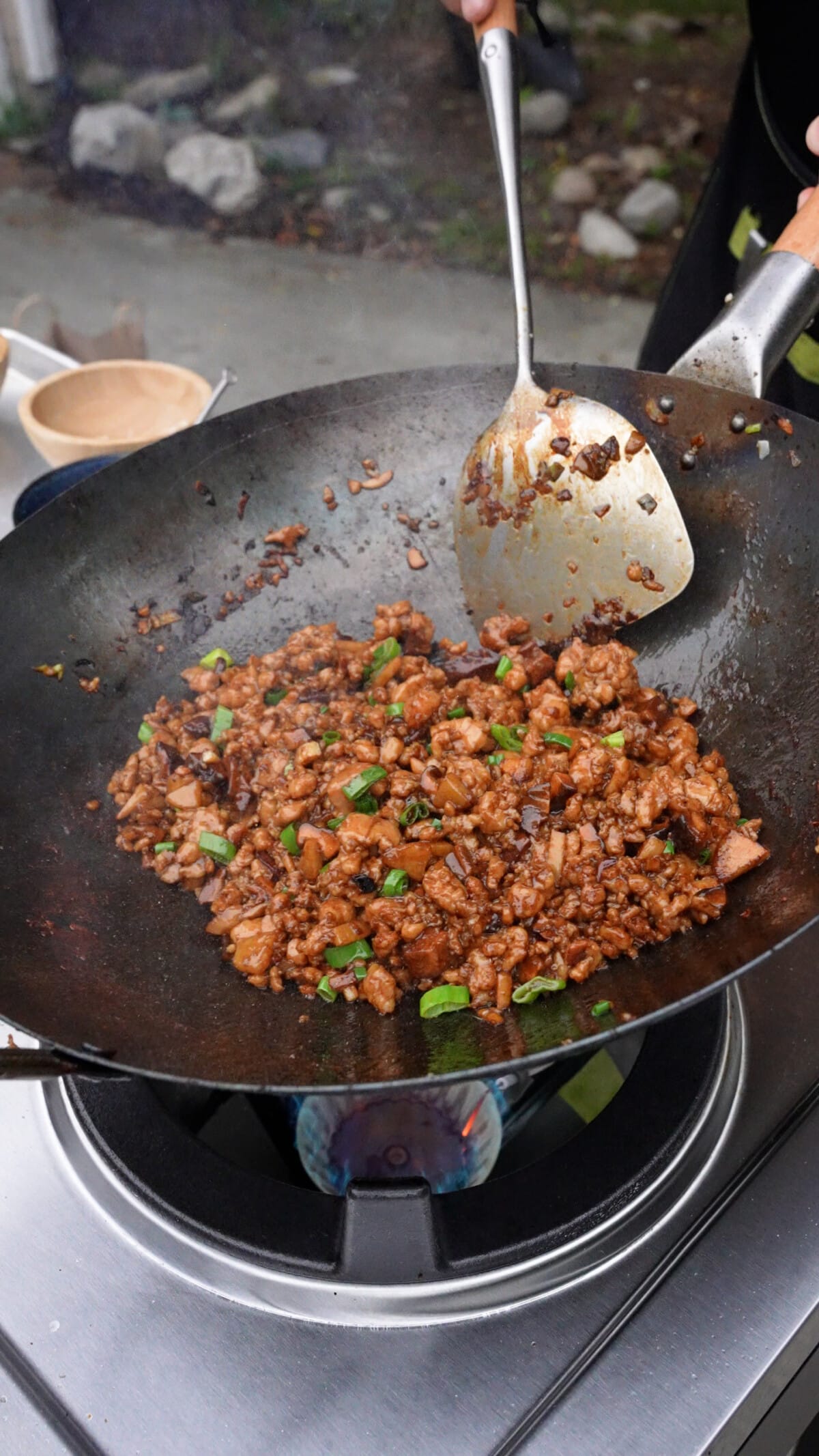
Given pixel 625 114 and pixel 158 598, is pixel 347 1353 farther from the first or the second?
pixel 625 114

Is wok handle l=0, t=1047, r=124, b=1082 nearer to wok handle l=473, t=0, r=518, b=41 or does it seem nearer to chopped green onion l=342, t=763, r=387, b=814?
chopped green onion l=342, t=763, r=387, b=814

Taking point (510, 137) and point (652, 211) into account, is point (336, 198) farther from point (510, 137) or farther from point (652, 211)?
point (510, 137)

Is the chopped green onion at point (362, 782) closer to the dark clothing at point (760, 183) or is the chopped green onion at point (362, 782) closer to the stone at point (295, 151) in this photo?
the dark clothing at point (760, 183)

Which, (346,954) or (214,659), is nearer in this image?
(346,954)

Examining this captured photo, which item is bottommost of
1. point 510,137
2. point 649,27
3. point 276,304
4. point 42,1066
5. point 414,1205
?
point 276,304

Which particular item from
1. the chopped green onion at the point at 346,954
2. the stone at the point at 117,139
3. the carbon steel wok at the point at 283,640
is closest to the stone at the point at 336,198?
the stone at the point at 117,139

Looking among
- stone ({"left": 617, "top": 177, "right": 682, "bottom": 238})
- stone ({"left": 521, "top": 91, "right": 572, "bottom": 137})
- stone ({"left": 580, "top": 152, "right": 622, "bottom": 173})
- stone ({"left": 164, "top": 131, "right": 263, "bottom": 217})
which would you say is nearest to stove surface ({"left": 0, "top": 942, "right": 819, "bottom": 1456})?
stone ({"left": 617, "top": 177, "right": 682, "bottom": 238})

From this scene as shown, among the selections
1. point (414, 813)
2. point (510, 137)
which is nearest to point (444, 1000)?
point (414, 813)
